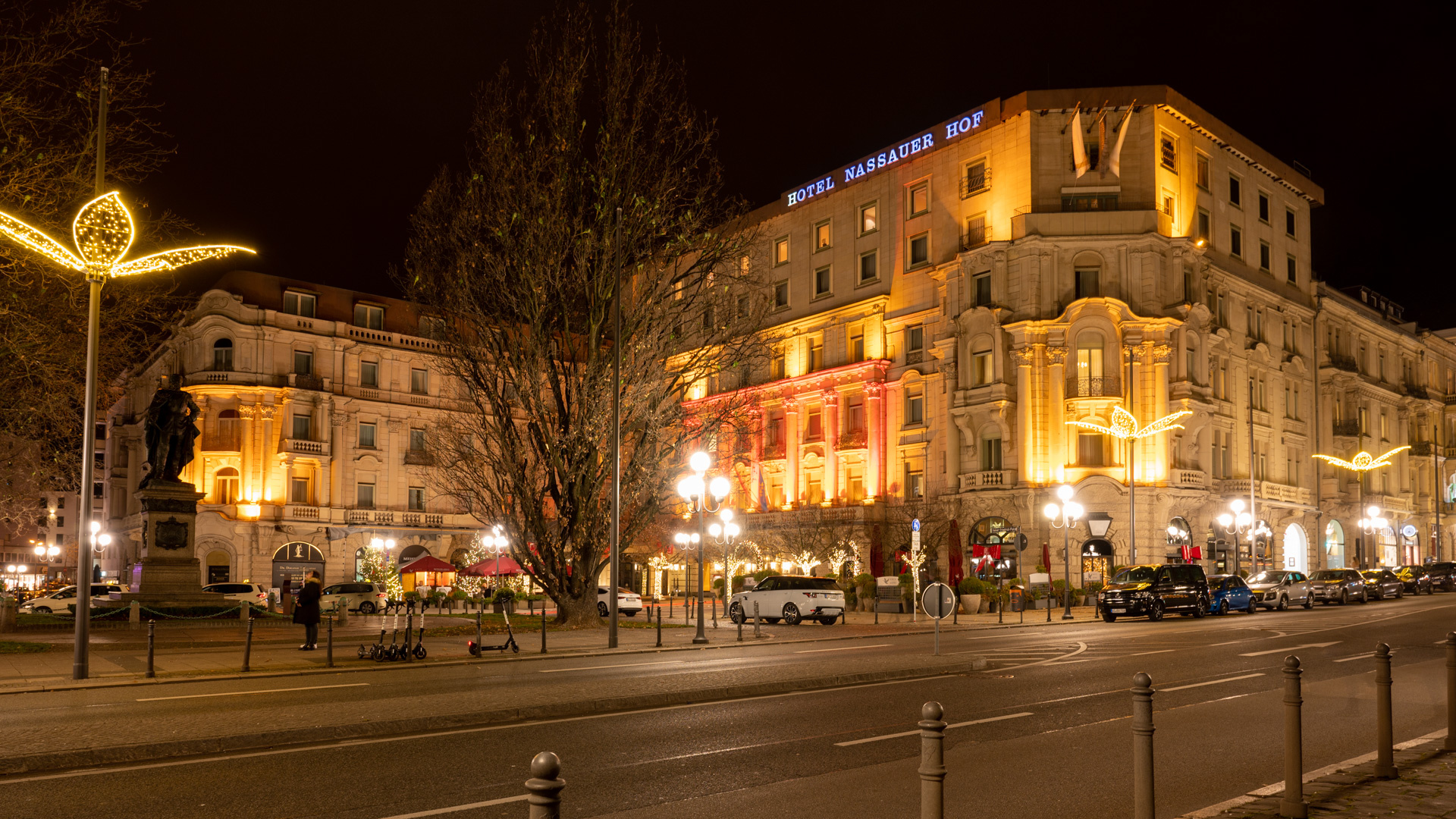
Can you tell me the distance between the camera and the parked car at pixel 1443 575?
56.8 meters

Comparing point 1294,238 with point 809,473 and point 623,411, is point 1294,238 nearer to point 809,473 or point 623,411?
point 809,473

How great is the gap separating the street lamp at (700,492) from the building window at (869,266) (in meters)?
27.8

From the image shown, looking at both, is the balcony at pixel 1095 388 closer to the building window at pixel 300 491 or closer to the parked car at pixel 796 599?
the parked car at pixel 796 599

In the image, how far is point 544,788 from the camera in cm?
351

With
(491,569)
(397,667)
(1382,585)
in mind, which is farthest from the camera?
(491,569)

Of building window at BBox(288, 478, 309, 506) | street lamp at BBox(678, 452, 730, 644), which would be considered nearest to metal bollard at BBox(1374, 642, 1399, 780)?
street lamp at BBox(678, 452, 730, 644)

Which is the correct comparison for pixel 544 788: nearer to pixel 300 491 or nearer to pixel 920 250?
pixel 920 250

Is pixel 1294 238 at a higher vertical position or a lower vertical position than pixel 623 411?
higher

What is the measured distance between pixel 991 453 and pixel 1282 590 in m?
16.1

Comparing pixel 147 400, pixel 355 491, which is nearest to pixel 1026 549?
pixel 355 491

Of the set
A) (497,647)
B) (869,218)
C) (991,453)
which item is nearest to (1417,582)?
(991,453)

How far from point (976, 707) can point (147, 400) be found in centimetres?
7207

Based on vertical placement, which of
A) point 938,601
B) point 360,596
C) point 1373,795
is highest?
point 938,601

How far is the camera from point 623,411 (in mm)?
30781
